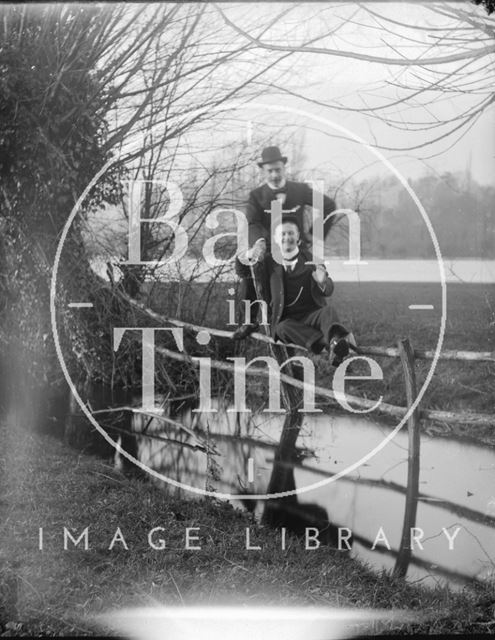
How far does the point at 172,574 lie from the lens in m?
3.41

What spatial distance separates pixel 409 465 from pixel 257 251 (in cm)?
151

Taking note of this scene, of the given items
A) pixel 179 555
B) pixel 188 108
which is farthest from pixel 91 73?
pixel 179 555

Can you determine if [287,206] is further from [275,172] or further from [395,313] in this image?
[395,313]

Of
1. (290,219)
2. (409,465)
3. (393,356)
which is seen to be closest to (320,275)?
(290,219)

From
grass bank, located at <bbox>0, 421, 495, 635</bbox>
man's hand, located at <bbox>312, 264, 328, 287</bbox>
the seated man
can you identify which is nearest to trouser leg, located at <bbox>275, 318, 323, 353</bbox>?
the seated man

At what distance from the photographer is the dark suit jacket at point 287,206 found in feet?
12.6

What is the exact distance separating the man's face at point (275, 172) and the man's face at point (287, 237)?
23 cm

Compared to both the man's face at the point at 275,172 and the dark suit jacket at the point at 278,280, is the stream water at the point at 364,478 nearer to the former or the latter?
the dark suit jacket at the point at 278,280

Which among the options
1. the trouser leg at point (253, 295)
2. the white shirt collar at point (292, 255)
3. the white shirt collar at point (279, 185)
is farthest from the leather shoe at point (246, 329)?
the white shirt collar at point (279, 185)

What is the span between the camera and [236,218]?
4.01 m

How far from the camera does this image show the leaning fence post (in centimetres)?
372

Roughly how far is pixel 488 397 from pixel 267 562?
2585 millimetres

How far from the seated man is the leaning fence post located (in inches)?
12.7

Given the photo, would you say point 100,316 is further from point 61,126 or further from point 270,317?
point 270,317
